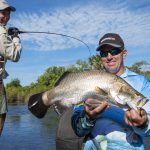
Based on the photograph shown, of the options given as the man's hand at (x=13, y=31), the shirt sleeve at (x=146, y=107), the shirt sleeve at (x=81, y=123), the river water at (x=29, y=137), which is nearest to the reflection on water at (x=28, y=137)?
the river water at (x=29, y=137)

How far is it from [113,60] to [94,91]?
0.58 meters

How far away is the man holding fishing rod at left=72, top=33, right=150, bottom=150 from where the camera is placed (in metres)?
4.27

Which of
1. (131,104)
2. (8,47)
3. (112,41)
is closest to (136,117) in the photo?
(131,104)

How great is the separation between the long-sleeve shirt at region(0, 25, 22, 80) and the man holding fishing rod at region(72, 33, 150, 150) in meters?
1.58

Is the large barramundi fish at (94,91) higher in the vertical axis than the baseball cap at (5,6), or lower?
lower

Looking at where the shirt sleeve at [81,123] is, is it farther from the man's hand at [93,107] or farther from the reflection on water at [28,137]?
the reflection on water at [28,137]

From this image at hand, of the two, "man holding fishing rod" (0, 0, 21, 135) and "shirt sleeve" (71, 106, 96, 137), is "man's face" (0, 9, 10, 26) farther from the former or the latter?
"shirt sleeve" (71, 106, 96, 137)

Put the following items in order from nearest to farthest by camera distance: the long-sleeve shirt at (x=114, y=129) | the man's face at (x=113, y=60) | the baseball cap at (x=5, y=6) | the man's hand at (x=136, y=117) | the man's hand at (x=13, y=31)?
the man's hand at (x=136, y=117)
the long-sleeve shirt at (x=114, y=129)
the man's face at (x=113, y=60)
the baseball cap at (x=5, y=6)
the man's hand at (x=13, y=31)

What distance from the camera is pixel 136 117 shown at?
13.4 feet

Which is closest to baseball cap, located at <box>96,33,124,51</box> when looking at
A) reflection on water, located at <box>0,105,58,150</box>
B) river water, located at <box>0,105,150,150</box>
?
river water, located at <box>0,105,150,150</box>

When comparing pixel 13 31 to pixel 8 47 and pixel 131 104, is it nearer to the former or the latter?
pixel 8 47

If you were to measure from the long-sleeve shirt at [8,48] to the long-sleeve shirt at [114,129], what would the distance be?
1.76 m

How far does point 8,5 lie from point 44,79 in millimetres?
74215

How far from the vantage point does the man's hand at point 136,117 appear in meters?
4.09
